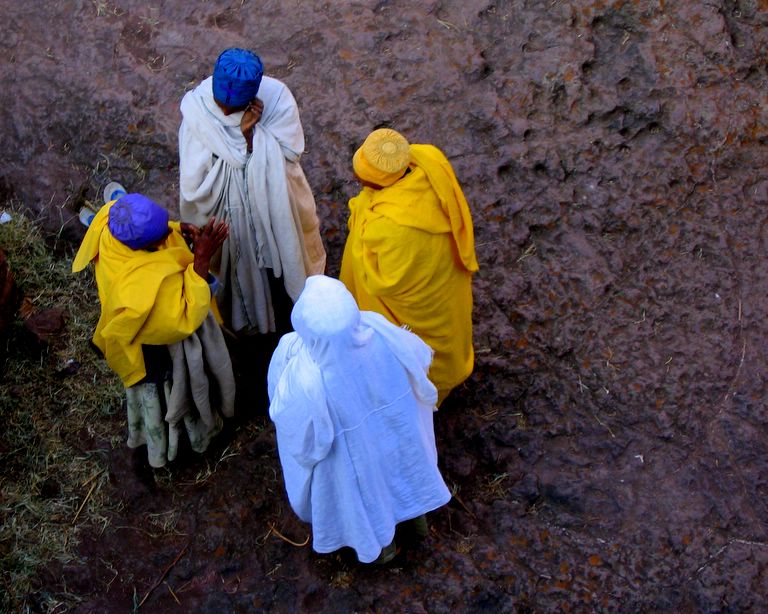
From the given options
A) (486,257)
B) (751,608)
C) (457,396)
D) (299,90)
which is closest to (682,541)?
(751,608)

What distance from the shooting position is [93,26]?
5.84 meters

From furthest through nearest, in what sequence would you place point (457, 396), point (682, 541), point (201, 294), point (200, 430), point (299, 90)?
point (299, 90) < point (457, 396) < point (200, 430) < point (682, 541) < point (201, 294)

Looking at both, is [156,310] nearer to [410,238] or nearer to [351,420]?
[351,420]

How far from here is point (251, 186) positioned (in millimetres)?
3928

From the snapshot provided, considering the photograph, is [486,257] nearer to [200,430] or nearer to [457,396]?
[457,396]

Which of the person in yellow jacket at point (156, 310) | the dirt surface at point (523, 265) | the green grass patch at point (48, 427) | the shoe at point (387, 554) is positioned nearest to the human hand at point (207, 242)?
the person in yellow jacket at point (156, 310)

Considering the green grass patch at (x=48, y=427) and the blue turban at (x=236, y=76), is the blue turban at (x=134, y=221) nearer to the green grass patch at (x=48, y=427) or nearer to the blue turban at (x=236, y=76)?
the blue turban at (x=236, y=76)

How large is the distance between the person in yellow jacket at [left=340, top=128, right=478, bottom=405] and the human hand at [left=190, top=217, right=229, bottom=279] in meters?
0.60

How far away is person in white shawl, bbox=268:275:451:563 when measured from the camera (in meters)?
2.91

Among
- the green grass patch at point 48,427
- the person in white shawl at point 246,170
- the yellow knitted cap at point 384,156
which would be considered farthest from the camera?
the green grass patch at point 48,427

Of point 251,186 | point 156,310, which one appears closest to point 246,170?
point 251,186

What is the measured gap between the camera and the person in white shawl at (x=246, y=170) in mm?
3769

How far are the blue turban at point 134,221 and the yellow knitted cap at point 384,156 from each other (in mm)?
892

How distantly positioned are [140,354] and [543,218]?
257 centimetres
